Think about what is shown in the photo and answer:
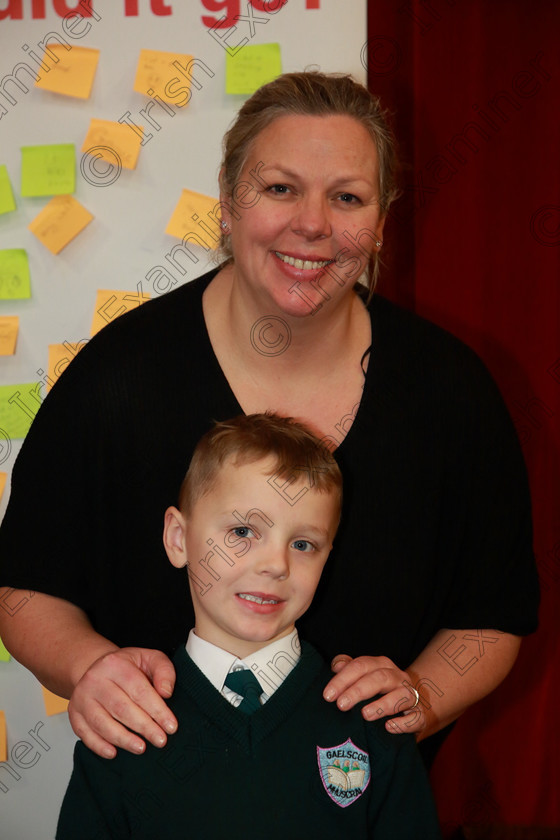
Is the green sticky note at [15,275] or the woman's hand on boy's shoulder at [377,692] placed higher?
the green sticky note at [15,275]

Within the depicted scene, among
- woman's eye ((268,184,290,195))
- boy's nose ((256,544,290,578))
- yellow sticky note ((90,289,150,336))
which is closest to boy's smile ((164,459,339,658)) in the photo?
boy's nose ((256,544,290,578))

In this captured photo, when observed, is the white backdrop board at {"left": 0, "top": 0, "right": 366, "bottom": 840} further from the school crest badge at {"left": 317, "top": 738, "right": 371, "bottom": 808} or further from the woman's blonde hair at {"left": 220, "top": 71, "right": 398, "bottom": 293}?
the school crest badge at {"left": 317, "top": 738, "right": 371, "bottom": 808}

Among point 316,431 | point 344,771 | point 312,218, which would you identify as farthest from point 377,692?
point 312,218

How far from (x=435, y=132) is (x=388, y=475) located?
1.04 metres

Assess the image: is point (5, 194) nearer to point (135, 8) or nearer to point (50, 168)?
point (50, 168)

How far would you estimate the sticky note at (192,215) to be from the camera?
6.16 feet

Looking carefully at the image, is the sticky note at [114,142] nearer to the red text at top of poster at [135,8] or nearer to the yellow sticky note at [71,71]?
the yellow sticky note at [71,71]

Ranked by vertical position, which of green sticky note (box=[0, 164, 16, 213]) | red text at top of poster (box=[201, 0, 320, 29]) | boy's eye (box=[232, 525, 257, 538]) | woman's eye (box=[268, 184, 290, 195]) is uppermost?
red text at top of poster (box=[201, 0, 320, 29])

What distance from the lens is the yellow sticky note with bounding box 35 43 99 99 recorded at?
1860 mm

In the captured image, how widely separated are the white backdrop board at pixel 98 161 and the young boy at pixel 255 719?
797 millimetres

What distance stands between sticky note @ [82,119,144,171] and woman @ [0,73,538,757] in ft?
1.73

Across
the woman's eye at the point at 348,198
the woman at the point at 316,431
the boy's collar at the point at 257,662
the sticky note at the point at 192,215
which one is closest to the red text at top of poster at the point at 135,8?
the sticky note at the point at 192,215

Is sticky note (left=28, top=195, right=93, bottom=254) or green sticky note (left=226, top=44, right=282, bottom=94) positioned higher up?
green sticky note (left=226, top=44, right=282, bottom=94)

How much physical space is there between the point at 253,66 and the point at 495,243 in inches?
26.7
